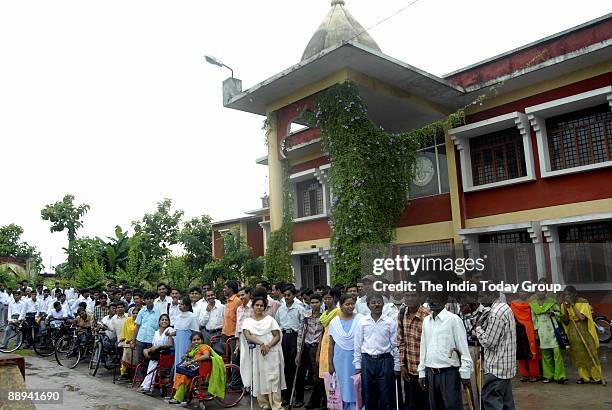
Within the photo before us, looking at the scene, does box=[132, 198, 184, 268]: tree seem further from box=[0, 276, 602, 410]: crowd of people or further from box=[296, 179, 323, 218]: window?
box=[0, 276, 602, 410]: crowd of people

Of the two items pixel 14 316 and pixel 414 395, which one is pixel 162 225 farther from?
pixel 414 395

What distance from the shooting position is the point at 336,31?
1638 cm

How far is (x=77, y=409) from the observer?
7.79 meters

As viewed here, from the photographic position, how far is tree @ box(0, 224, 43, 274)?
38125mm

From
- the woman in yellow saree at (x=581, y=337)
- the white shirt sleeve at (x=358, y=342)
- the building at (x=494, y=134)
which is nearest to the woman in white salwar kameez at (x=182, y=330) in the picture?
the white shirt sleeve at (x=358, y=342)

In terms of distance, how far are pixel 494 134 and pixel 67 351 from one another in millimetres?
11984

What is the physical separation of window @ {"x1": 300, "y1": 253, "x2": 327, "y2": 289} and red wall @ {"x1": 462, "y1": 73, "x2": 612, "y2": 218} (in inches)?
209

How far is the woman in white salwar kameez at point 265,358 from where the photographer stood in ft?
22.5

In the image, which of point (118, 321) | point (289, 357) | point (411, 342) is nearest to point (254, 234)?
point (118, 321)

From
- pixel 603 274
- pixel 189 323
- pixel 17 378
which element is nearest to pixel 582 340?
pixel 603 274

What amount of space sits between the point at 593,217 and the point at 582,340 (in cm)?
401

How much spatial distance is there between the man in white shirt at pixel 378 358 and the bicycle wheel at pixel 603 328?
6.82m

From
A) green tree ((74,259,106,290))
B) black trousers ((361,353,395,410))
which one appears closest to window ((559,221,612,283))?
black trousers ((361,353,395,410))

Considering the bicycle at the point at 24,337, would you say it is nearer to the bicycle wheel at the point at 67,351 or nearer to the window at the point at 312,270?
the bicycle wheel at the point at 67,351
